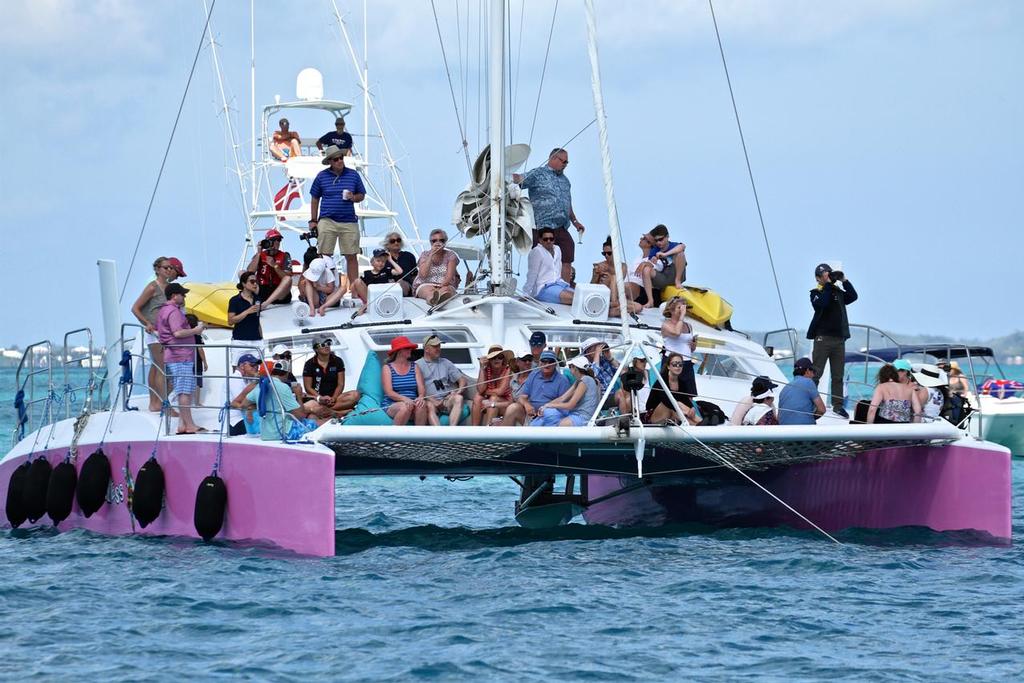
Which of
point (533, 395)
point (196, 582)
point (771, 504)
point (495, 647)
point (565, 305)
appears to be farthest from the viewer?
point (565, 305)

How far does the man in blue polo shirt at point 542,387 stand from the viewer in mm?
12352

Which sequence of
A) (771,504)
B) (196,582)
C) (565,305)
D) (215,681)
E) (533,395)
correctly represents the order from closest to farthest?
1. (215,681)
2. (196,582)
3. (533,395)
4. (771,504)
5. (565,305)

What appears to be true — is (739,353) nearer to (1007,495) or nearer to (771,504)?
(771,504)

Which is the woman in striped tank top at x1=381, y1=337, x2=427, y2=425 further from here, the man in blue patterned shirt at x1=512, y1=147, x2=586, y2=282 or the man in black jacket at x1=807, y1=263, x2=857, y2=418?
the man in black jacket at x1=807, y1=263, x2=857, y2=418

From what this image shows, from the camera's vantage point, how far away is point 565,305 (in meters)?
14.7

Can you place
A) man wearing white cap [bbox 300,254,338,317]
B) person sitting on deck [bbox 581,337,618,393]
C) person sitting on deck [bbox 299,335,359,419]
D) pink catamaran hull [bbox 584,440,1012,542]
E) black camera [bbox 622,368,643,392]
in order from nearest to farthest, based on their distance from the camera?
black camera [bbox 622,368,643,392] < pink catamaran hull [bbox 584,440,1012,542] < person sitting on deck [bbox 299,335,359,419] < person sitting on deck [bbox 581,337,618,393] < man wearing white cap [bbox 300,254,338,317]

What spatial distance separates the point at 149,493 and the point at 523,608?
352cm

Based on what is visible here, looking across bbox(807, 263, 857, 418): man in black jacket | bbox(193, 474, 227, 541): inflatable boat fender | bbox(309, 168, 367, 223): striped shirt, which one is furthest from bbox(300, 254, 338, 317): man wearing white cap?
bbox(807, 263, 857, 418): man in black jacket

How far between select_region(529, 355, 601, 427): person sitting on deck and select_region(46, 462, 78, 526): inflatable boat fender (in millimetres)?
3803

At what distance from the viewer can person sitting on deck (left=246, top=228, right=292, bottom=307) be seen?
1476cm

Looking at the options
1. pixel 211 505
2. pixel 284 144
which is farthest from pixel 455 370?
pixel 284 144

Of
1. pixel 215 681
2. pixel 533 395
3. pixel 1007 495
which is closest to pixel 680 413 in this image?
pixel 533 395

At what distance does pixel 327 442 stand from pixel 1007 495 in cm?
487

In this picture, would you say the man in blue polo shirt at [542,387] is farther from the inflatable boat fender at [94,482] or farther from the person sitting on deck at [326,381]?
the inflatable boat fender at [94,482]
